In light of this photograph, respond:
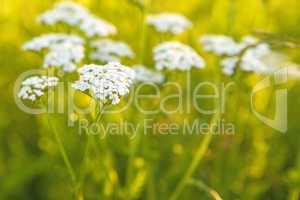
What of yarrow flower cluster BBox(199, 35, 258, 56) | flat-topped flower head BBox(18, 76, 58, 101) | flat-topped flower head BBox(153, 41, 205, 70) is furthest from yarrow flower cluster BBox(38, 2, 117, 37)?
flat-topped flower head BBox(18, 76, 58, 101)

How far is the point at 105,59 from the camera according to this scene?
2930mm

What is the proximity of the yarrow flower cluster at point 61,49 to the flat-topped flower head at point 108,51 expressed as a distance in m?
0.17

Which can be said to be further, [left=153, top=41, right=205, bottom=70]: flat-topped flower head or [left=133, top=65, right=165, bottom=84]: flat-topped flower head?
[left=133, top=65, right=165, bottom=84]: flat-topped flower head

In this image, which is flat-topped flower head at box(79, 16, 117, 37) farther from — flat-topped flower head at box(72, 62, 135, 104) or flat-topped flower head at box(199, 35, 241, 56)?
flat-topped flower head at box(72, 62, 135, 104)

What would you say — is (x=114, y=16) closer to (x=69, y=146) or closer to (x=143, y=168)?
(x=69, y=146)

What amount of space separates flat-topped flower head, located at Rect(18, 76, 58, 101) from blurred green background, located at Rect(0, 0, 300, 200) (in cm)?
58

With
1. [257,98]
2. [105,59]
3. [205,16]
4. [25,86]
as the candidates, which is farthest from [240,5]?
[25,86]

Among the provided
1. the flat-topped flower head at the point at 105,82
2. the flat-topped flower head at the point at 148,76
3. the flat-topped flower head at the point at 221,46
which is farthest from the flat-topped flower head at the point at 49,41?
the flat-topped flower head at the point at 221,46

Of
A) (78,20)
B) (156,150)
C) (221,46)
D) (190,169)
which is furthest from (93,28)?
(190,169)

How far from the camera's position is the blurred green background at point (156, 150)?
3.00m

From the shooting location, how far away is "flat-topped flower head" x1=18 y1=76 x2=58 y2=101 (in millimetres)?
2250

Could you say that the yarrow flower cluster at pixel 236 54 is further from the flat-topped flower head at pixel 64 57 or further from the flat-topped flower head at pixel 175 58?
the flat-topped flower head at pixel 64 57

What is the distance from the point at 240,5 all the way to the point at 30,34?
1717mm

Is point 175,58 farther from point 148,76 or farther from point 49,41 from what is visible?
point 49,41
